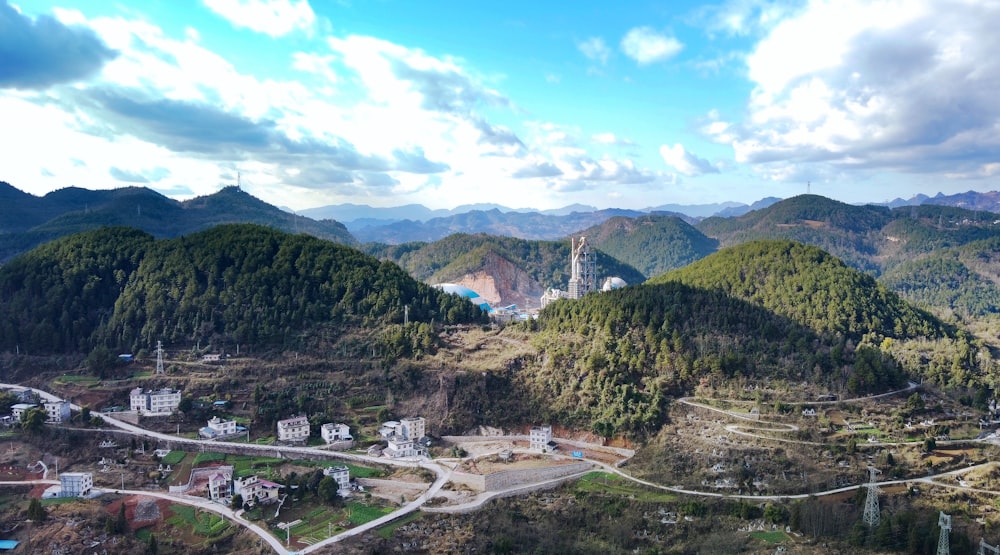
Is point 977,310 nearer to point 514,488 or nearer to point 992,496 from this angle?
point 992,496

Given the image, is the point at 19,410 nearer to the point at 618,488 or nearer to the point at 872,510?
the point at 618,488

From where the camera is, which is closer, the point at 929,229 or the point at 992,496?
the point at 992,496

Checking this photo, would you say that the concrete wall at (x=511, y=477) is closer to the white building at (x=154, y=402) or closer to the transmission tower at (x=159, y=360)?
the white building at (x=154, y=402)

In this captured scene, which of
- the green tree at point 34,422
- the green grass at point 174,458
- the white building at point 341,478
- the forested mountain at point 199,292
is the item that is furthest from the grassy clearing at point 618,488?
the green tree at point 34,422

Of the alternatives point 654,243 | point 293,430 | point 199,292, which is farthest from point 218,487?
point 654,243

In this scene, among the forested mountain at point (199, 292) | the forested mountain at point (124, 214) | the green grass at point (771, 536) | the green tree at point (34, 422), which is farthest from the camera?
the forested mountain at point (124, 214)

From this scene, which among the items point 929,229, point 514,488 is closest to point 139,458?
point 514,488
